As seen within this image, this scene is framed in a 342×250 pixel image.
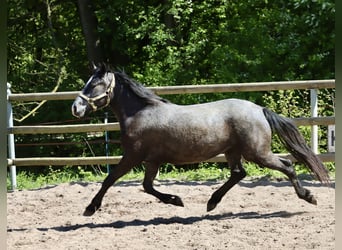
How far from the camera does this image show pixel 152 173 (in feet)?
19.0

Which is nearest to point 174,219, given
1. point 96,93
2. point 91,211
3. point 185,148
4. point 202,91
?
point 185,148

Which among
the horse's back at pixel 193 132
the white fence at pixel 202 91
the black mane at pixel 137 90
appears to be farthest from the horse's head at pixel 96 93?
the white fence at pixel 202 91

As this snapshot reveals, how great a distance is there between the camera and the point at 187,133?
5668 millimetres

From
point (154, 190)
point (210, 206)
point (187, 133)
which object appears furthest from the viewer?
point (210, 206)

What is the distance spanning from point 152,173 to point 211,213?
0.74m

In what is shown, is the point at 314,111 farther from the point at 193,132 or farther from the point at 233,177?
the point at 193,132

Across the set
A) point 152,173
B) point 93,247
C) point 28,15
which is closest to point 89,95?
point 152,173

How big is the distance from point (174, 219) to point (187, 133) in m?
0.86

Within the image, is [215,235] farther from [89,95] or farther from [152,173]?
[89,95]

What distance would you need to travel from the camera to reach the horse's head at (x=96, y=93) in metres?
5.63

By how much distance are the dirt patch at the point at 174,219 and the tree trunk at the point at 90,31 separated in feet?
27.2

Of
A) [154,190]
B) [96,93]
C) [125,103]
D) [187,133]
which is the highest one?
[96,93]

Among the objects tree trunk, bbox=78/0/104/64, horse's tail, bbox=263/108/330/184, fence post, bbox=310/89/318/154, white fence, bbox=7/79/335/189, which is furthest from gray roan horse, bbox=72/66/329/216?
tree trunk, bbox=78/0/104/64

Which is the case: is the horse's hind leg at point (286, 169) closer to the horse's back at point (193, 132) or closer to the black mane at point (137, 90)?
the horse's back at point (193, 132)
